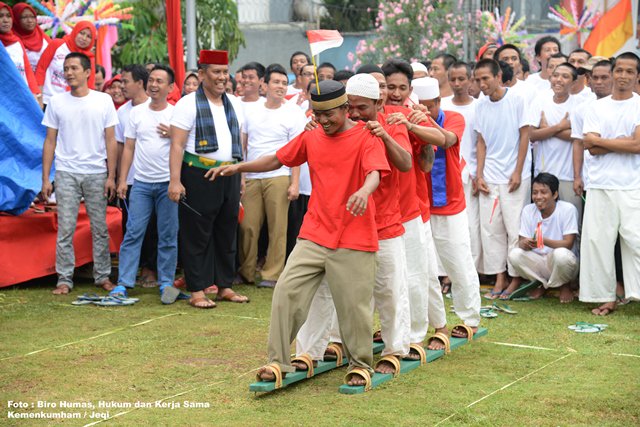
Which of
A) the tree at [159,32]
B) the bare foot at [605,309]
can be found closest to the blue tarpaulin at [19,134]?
the bare foot at [605,309]

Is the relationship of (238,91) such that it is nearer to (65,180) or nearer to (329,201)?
(65,180)

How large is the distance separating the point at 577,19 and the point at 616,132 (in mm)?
4889

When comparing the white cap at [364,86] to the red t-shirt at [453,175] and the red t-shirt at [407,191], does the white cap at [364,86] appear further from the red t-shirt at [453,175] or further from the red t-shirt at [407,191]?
the red t-shirt at [453,175]

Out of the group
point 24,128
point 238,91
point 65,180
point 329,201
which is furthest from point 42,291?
point 329,201

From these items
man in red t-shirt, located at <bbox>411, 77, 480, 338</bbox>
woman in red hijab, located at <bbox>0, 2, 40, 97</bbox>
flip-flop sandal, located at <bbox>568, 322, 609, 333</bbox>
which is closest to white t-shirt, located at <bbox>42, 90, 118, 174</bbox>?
woman in red hijab, located at <bbox>0, 2, 40, 97</bbox>

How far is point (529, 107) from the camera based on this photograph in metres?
9.09

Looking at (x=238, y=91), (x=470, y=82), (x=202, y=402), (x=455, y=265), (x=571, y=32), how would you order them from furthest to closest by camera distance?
(x=571, y=32) < (x=238, y=91) < (x=470, y=82) < (x=455, y=265) < (x=202, y=402)

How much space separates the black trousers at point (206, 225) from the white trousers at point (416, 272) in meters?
2.36

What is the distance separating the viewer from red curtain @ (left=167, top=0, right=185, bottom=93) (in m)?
10.0

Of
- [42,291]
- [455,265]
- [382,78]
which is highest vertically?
[382,78]

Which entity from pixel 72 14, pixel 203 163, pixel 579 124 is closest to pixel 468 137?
pixel 579 124

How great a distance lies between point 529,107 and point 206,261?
3240 mm

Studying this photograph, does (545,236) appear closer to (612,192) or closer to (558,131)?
(612,192)

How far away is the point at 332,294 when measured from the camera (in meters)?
5.66
